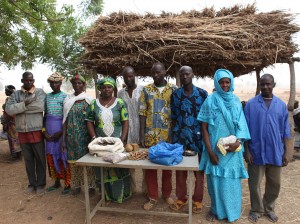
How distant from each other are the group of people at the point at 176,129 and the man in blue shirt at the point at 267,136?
1 centimetres

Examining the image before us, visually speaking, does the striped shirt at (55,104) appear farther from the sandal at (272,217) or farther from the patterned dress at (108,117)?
the sandal at (272,217)

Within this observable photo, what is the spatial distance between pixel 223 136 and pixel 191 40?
2.07 metres

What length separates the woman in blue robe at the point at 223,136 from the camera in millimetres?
2971

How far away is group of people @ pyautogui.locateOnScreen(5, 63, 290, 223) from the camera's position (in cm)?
299

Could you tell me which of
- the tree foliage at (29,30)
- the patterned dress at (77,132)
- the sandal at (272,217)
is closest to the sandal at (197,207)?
the sandal at (272,217)

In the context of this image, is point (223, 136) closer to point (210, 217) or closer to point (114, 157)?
point (210, 217)

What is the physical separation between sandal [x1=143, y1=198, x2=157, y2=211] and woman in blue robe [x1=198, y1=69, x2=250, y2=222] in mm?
939

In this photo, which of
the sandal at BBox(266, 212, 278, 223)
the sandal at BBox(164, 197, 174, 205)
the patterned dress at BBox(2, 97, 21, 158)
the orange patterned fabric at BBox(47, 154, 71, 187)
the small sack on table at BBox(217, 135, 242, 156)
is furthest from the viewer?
the patterned dress at BBox(2, 97, 21, 158)

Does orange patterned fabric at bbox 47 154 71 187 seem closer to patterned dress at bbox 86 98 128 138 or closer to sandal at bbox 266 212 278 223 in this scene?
patterned dress at bbox 86 98 128 138

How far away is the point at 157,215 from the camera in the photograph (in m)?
3.46

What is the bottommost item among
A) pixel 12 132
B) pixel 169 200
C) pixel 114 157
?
pixel 169 200

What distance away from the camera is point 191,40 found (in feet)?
14.3

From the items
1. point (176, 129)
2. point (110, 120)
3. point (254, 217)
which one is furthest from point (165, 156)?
point (254, 217)

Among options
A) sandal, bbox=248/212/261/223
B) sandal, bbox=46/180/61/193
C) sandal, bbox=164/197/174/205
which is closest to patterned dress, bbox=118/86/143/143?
sandal, bbox=164/197/174/205
